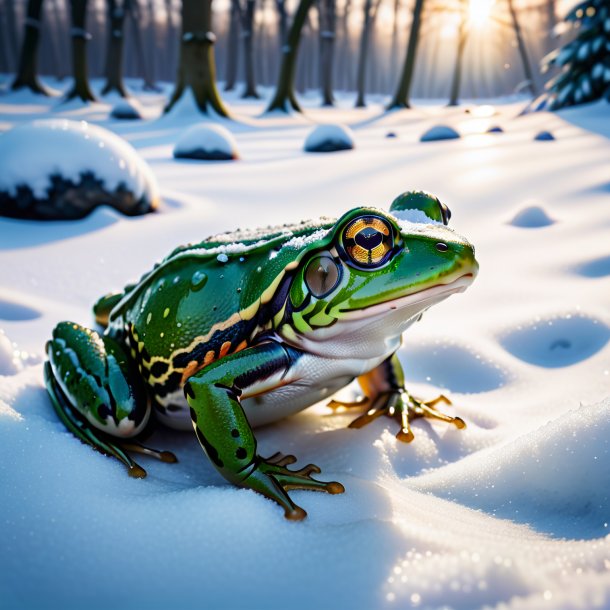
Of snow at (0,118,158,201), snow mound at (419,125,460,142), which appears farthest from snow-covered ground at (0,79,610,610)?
snow mound at (419,125,460,142)

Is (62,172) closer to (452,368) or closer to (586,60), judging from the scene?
(452,368)

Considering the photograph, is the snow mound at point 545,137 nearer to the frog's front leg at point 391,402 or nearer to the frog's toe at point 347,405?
the frog's front leg at point 391,402

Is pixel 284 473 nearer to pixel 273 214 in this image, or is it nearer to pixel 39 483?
pixel 39 483

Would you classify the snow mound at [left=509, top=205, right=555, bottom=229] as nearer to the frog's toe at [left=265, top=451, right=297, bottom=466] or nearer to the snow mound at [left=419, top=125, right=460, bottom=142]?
the frog's toe at [left=265, top=451, right=297, bottom=466]

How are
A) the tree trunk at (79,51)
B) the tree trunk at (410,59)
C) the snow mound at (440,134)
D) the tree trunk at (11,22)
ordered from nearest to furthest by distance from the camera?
the snow mound at (440,134) → the tree trunk at (410,59) → the tree trunk at (79,51) → the tree trunk at (11,22)

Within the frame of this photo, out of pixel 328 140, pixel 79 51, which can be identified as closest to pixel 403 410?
pixel 328 140

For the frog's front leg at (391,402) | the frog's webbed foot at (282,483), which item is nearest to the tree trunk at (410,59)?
the frog's front leg at (391,402)
